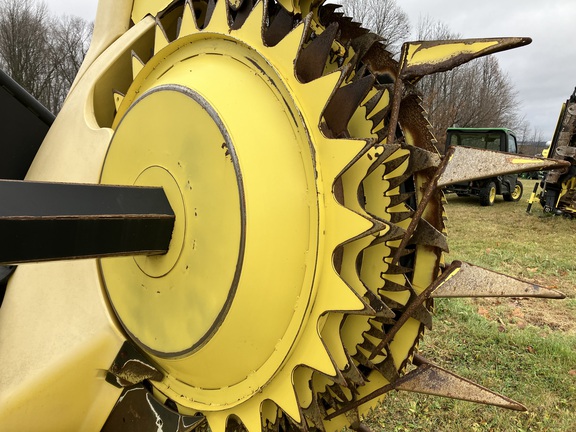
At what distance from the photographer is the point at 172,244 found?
1.31 meters

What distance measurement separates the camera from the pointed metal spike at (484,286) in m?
1.29

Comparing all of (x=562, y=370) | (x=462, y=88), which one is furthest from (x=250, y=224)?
(x=462, y=88)

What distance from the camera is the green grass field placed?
2.83 meters

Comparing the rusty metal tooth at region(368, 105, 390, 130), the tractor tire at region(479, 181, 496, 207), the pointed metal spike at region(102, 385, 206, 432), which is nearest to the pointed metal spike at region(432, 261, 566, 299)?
the rusty metal tooth at region(368, 105, 390, 130)

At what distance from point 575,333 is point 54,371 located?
→ 4268mm

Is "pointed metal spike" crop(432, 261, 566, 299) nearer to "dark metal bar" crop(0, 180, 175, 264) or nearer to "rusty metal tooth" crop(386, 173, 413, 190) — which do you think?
"rusty metal tooth" crop(386, 173, 413, 190)

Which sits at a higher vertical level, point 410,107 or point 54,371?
point 410,107

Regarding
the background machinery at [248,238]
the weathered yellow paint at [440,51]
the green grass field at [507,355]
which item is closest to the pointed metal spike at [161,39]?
the background machinery at [248,238]

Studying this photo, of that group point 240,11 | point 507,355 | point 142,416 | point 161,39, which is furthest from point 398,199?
point 507,355

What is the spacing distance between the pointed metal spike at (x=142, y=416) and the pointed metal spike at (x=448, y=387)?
63 cm

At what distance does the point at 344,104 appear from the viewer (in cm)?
117

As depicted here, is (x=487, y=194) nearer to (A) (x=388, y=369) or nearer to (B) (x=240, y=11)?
(A) (x=388, y=369)

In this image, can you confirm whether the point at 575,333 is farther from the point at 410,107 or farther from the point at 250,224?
the point at 250,224

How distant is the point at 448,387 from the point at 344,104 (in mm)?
873
